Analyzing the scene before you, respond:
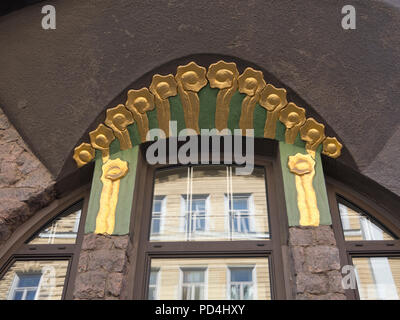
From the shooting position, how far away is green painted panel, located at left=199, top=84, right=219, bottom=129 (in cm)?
428

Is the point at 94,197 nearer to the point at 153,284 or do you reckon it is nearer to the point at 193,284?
the point at 153,284

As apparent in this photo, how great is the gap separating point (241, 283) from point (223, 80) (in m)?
1.66

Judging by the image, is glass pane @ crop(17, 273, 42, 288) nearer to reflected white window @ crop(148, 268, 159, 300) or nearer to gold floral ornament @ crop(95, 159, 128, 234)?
gold floral ornament @ crop(95, 159, 128, 234)

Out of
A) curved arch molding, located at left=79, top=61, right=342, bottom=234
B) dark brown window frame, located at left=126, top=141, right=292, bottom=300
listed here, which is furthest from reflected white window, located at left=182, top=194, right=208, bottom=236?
curved arch molding, located at left=79, top=61, right=342, bottom=234

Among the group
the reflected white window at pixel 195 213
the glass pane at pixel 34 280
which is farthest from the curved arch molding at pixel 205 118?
the glass pane at pixel 34 280

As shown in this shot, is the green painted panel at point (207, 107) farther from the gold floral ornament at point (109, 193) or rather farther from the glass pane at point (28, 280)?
the glass pane at point (28, 280)

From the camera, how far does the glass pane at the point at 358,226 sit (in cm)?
402

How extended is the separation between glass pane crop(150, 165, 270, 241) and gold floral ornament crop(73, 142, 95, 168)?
59 centimetres

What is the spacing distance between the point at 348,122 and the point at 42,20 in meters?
2.72

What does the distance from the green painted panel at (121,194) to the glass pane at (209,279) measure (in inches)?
15.3

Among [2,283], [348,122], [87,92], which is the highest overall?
[87,92]

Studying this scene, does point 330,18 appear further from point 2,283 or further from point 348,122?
point 2,283

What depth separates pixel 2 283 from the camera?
3938 millimetres
